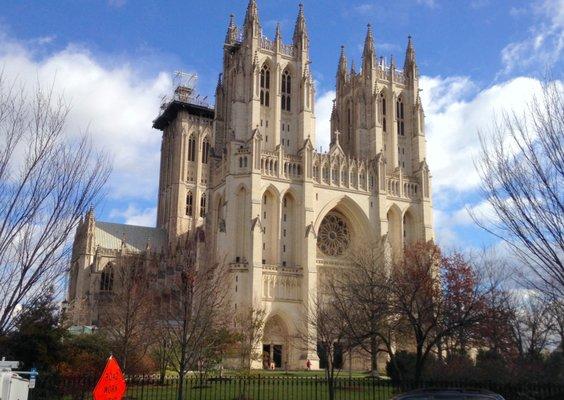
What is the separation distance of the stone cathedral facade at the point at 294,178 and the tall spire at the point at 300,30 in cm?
15

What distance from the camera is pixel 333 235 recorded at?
64.4 m

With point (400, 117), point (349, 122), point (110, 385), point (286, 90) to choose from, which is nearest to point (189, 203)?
point (349, 122)

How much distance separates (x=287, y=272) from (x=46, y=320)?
36.7m

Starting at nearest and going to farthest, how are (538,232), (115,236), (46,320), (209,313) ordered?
1. (538,232)
2. (46,320)
3. (209,313)
4. (115,236)

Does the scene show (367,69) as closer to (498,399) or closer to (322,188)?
(322,188)

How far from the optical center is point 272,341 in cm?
5725

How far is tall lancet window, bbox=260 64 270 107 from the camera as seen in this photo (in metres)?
64.3

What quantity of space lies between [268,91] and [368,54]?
46.2ft

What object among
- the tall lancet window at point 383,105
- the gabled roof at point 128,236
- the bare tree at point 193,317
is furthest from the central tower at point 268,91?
the bare tree at point 193,317

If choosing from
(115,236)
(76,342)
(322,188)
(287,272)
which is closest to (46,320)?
(76,342)

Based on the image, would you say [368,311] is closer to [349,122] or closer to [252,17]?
[252,17]

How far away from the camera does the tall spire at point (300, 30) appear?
223ft

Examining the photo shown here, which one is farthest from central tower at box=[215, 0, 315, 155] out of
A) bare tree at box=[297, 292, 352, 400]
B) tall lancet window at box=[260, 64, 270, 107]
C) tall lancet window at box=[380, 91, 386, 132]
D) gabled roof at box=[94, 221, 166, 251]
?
gabled roof at box=[94, 221, 166, 251]

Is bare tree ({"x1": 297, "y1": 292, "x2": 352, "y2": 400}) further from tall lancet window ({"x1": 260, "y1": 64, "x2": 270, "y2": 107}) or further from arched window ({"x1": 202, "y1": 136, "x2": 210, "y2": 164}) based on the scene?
arched window ({"x1": 202, "y1": 136, "x2": 210, "y2": 164})
